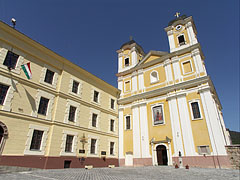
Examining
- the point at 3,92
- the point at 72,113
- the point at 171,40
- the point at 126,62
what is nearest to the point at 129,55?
the point at 126,62

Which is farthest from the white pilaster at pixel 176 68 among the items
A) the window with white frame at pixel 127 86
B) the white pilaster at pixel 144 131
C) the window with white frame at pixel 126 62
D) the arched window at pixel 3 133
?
the arched window at pixel 3 133

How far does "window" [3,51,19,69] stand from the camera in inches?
527

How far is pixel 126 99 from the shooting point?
2514 centimetres

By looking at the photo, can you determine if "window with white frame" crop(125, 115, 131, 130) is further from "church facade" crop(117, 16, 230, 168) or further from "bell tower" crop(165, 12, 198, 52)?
"bell tower" crop(165, 12, 198, 52)

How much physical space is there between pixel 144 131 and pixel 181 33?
1550cm

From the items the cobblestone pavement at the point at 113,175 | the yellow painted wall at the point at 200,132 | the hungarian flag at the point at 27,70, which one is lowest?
the cobblestone pavement at the point at 113,175

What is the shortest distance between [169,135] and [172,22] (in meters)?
17.5

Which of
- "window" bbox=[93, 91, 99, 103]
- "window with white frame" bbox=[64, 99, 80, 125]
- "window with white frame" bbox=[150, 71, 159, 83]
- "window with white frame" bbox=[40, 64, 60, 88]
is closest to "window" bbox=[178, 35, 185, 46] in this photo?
"window with white frame" bbox=[150, 71, 159, 83]

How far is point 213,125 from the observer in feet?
56.6

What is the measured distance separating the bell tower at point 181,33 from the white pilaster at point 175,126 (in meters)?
8.30

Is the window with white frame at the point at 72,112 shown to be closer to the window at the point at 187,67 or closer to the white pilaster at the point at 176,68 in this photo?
the white pilaster at the point at 176,68

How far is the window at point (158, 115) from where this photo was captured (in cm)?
2135

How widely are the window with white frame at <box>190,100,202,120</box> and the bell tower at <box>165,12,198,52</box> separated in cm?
846

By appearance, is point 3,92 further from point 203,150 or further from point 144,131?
point 203,150
